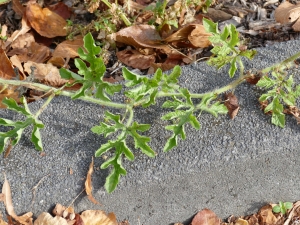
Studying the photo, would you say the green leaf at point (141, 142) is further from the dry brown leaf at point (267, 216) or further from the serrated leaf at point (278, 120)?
the dry brown leaf at point (267, 216)

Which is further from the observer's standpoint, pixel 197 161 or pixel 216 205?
pixel 216 205

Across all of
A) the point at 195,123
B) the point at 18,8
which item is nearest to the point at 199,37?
the point at 195,123

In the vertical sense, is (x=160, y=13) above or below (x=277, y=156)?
above

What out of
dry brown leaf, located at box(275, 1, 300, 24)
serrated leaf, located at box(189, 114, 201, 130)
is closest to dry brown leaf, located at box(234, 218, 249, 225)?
serrated leaf, located at box(189, 114, 201, 130)

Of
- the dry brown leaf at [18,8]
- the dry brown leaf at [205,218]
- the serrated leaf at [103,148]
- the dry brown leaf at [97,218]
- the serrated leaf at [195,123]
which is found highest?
the dry brown leaf at [18,8]

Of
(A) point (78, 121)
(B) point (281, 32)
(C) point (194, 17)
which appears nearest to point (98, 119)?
(A) point (78, 121)

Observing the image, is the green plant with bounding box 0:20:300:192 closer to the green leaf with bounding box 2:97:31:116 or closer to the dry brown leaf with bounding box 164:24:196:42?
the green leaf with bounding box 2:97:31:116

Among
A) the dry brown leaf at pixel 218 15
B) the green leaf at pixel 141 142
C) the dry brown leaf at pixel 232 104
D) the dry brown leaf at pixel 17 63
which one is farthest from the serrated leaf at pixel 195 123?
the dry brown leaf at pixel 17 63

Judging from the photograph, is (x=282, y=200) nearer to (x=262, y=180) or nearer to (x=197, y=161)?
(x=262, y=180)

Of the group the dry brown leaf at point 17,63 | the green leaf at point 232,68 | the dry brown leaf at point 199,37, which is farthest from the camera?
the dry brown leaf at point 17,63
